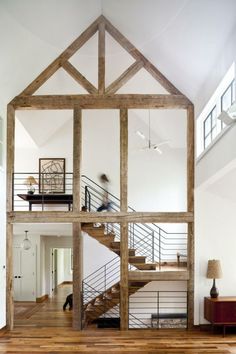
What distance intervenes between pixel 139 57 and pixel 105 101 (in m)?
1.09

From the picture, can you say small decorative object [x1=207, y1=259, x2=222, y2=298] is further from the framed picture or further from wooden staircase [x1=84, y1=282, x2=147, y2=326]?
the framed picture

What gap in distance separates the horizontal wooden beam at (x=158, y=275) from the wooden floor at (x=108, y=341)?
0.99m

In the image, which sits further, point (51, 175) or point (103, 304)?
point (51, 175)

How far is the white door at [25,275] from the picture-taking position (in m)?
12.8

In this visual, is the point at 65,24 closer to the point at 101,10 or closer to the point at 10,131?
the point at 101,10

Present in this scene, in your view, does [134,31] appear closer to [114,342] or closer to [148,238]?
[148,238]

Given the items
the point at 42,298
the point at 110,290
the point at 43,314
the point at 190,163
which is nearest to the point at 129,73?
the point at 190,163

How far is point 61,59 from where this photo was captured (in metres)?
8.48

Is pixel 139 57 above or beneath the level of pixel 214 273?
above

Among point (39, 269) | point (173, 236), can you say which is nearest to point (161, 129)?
point (173, 236)

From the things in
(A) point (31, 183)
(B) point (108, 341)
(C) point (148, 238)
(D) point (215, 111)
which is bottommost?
(B) point (108, 341)

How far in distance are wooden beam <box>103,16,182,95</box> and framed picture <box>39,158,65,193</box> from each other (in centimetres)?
367

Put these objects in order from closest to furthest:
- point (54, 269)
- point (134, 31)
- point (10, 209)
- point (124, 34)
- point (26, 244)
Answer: point (134, 31) < point (124, 34) < point (10, 209) < point (26, 244) < point (54, 269)

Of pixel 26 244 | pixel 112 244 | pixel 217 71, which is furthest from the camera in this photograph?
pixel 26 244
